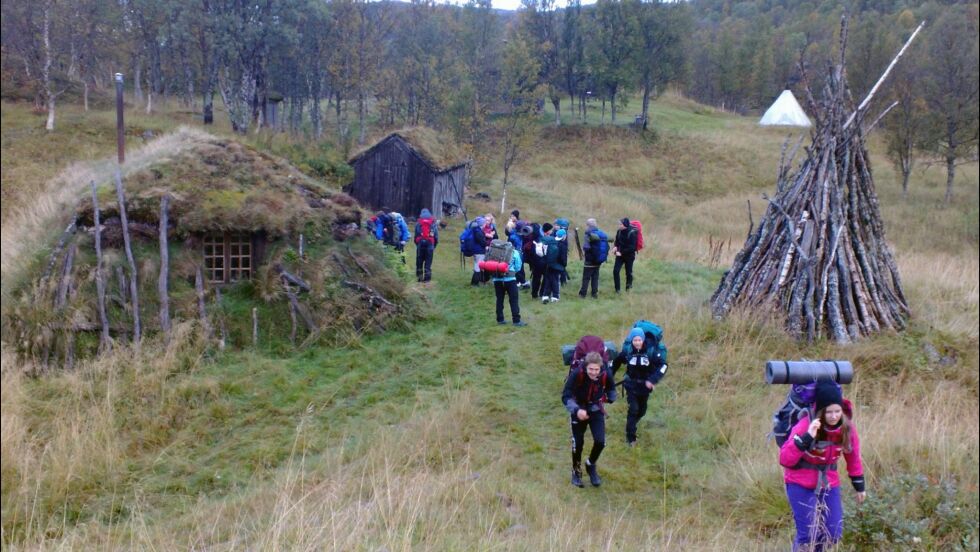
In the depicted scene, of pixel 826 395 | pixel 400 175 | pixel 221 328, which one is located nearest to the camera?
pixel 826 395

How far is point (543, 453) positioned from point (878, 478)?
2.90 m

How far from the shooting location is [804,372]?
14.8 feet

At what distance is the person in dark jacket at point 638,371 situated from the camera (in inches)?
253

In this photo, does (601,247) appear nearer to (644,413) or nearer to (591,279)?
(591,279)

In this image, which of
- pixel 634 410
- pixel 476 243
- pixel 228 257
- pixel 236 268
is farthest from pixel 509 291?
pixel 228 257

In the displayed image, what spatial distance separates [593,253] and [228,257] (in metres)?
5.83

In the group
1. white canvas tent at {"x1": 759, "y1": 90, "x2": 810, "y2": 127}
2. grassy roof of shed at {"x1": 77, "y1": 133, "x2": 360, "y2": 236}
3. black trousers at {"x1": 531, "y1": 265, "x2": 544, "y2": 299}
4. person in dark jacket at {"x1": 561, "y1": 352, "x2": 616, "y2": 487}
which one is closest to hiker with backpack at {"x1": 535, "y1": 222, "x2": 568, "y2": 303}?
black trousers at {"x1": 531, "y1": 265, "x2": 544, "y2": 299}

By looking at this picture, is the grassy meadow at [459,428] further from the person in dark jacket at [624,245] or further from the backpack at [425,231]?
the backpack at [425,231]

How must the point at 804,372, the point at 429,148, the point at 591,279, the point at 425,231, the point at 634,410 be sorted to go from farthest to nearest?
the point at 429,148, the point at 425,231, the point at 591,279, the point at 634,410, the point at 804,372

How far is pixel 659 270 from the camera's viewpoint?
14305mm

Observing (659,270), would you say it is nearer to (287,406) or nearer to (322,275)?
(322,275)

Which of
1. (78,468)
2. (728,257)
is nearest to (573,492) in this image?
(78,468)

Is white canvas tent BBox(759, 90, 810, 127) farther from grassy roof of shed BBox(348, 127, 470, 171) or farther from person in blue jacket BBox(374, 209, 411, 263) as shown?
person in blue jacket BBox(374, 209, 411, 263)

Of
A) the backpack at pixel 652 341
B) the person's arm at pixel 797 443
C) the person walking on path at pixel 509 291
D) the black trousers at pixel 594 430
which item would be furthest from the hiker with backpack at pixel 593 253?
the person's arm at pixel 797 443
